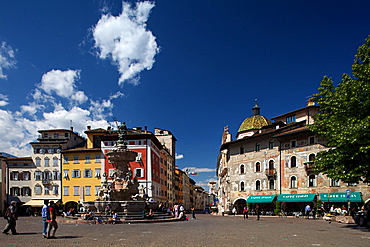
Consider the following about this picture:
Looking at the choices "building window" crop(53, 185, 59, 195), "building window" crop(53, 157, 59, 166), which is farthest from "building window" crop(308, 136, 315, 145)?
"building window" crop(53, 185, 59, 195)

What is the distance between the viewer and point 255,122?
2470 inches

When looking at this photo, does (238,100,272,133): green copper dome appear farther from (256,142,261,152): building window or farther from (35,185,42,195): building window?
(35,185,42,195): building window

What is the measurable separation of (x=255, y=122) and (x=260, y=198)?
16788 mm

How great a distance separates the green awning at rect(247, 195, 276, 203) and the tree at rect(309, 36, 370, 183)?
2619cm

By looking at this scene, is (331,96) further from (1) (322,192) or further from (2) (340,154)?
(1) (322,192)

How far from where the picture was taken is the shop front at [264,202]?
161 ft

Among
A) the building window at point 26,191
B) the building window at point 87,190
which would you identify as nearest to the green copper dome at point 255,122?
the building window at point 87,190

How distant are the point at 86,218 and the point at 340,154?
62.5 feet

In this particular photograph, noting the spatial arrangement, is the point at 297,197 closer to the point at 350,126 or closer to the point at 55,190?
the point at 350,126

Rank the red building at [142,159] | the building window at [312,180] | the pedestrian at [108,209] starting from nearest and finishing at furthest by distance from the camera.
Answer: the pedestrian at [108,209] → the building window at [312,180] → the red building at [142,159]

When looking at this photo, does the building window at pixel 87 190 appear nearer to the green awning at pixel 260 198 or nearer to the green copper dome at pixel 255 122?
the green awning at pixel 260 198

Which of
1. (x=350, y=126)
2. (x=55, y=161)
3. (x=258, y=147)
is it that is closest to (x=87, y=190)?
(x=55, y=161)

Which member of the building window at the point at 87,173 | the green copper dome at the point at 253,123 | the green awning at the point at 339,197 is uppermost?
the green copper dome at the point at 253,123

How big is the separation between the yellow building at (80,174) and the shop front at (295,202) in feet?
103
